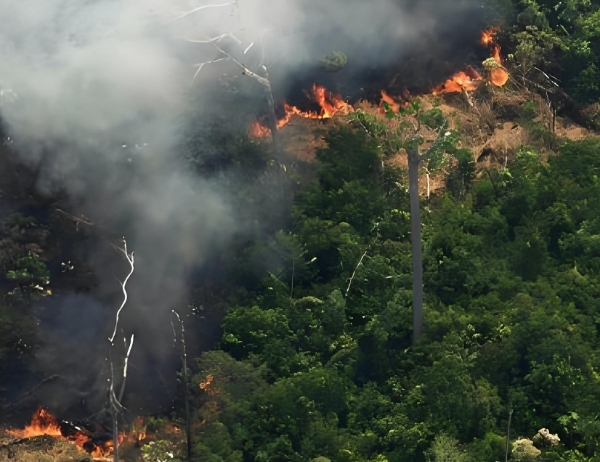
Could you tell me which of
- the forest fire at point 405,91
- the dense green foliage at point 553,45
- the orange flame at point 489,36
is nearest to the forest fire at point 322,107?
the forest fire at point 405,91

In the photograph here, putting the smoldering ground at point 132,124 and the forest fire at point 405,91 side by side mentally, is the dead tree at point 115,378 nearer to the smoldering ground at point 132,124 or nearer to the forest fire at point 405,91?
the smoldering ground at point 132,124

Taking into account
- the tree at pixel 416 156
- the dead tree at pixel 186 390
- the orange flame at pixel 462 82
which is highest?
the orange flame at pixel 462 82

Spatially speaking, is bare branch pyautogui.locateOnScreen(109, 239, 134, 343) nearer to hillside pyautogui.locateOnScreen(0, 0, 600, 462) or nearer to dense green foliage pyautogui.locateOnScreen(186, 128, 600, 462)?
hillside pyautogui.locateOnScreen(0, 0, 600, 462)

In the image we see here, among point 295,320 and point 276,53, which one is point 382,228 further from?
point 276,53

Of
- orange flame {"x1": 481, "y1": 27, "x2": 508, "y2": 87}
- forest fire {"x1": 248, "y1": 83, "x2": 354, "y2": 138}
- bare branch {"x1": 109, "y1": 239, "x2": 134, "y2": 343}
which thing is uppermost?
orange flame {"x1": 481, "y1": 27, "x2": 508, "y2": 87}

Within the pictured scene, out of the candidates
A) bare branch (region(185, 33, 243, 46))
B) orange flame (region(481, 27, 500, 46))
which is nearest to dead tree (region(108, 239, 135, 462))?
bare branch (region(185, 33, 243, 46))

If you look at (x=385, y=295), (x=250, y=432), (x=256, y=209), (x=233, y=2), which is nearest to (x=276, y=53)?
(x=233, y=2)
